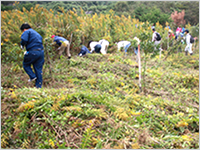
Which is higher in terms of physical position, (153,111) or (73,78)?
(73,78)

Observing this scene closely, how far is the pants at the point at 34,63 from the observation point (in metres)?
4.28

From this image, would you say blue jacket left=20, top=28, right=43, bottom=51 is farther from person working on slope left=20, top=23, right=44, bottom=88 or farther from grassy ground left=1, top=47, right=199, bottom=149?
grassy ground left=1, top=47, right=199, bottom=149

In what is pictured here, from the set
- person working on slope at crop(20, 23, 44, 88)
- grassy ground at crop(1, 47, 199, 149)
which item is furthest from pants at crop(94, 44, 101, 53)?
person working on slope at crop(20, 23, 44, 88)

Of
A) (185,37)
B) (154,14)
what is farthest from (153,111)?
(154,14)

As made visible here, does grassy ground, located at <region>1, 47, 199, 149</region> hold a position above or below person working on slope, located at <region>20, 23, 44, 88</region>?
below

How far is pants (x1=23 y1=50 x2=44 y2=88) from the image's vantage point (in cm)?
428

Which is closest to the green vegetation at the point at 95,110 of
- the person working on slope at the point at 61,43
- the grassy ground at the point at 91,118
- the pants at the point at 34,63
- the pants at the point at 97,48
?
the grassy ground at the point at 91,118

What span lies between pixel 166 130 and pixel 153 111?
639 millimetres

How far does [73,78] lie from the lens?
5402 millimetres

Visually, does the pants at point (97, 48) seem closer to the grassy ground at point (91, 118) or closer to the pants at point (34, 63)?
the grassy ground at point (91, 118)

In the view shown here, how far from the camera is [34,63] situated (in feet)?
14.6

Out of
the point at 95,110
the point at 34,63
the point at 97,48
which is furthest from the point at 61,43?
the point at 95,110

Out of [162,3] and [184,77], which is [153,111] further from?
[162,3]

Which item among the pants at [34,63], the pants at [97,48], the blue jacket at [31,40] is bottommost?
the pants at [34,63]
